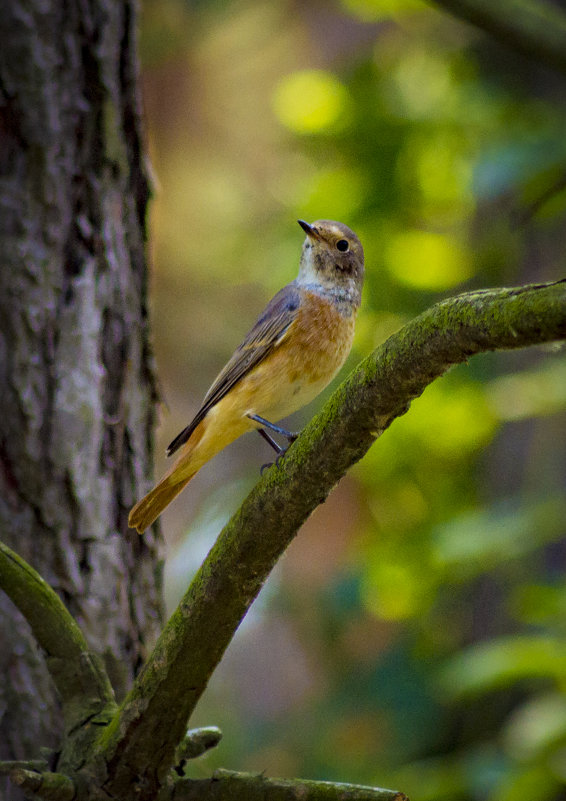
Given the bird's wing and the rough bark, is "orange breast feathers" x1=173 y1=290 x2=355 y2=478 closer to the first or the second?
the bird's wing

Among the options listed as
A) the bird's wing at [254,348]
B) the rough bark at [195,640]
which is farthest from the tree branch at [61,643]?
the bird's wing at [254,348]

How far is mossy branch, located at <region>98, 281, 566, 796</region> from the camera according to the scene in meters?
1.55

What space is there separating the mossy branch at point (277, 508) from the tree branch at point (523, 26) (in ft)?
8.77

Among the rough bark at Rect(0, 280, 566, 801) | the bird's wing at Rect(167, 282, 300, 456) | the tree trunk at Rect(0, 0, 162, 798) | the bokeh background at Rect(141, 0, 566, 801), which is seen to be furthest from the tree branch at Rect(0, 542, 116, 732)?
the bokeh background at Rect(141, 0, 566, 801)

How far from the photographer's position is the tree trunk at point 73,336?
2.62 meters

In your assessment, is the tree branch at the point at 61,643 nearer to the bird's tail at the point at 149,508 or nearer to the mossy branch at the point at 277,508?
the mossy branch at the point at 277,508

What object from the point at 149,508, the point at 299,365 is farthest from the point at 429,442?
the point at 149,508

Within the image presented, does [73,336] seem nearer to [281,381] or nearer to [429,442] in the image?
[281,381]

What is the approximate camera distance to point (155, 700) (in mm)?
1996

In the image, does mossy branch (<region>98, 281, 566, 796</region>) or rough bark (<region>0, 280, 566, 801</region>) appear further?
rough bark (<region>0, 280, 566, 801</region>)

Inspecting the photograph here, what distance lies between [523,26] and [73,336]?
244 cm

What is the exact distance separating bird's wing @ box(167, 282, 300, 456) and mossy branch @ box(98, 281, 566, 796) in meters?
1.12

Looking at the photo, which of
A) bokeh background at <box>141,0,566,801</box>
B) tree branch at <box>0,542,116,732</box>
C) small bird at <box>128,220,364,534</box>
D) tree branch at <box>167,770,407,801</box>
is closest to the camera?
tree branch at <box>167,770,407,801</box>

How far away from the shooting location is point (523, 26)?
3955mm
